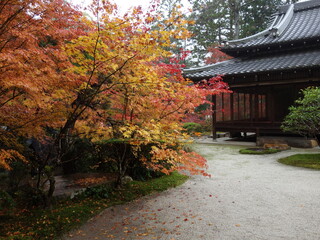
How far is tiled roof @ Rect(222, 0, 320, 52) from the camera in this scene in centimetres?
1300

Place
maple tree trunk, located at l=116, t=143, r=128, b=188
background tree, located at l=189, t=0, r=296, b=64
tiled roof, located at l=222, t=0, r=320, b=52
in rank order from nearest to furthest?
maple tree trunk, located at l=116, t=143, r=128, b=188
tiled roof, located at l=222, t=0, r=320, b=52
background tree, located at l=189, t=0, r=296, b=64

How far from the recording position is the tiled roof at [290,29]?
42.7 ft

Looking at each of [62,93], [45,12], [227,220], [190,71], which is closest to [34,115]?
[62,93]

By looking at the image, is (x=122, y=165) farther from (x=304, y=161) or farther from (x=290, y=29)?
(x=290, y=29)

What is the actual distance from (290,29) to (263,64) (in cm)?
376

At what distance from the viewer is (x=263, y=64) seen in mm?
12367

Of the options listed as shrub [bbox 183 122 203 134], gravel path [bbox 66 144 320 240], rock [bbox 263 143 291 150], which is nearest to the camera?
gravel path [bbox 66 144 320 240]

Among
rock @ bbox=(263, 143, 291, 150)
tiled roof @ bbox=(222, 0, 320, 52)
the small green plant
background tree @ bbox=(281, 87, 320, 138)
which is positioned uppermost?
tiled roof @ bbox=(222, 0, 320, 52)

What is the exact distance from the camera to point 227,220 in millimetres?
4176

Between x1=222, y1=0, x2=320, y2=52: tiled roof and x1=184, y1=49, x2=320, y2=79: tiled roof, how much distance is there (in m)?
0.73

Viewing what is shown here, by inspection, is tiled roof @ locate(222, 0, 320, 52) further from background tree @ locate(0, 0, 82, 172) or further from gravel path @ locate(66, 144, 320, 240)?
background tree @ locate(0, 0, 82, 172)

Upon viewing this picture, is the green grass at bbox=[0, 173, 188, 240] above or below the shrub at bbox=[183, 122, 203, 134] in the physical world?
below

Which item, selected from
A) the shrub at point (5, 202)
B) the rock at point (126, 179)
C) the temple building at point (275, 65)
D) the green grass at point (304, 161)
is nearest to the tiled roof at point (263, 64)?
the temple building at point (275, 65)

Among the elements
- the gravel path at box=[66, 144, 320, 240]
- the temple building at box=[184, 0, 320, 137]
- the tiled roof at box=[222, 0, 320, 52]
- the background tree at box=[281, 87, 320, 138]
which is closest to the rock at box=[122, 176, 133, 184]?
the gravel path at box=[66, 144, 320, 240]
